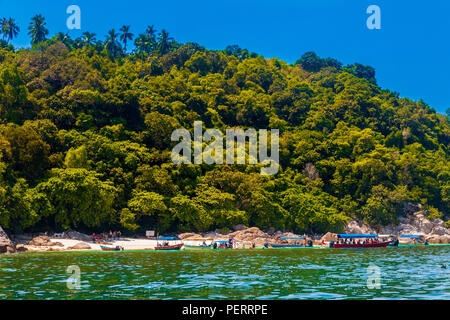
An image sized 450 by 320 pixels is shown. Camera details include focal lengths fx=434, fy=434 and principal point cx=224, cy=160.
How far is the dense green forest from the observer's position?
174 feet

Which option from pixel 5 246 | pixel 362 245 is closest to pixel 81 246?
pixel 5 246

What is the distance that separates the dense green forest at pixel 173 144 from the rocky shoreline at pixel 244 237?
5.87 feet

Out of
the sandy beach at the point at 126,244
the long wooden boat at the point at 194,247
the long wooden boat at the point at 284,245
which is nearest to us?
the sandy beach at the point at 126,244

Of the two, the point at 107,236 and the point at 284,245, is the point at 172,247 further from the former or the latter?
the point at 284,245

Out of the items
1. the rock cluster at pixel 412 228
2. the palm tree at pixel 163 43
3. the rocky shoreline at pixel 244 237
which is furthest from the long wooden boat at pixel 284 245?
the palm tree at pixel 163 43

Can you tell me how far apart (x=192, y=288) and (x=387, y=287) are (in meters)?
9.49

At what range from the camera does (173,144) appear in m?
69.2

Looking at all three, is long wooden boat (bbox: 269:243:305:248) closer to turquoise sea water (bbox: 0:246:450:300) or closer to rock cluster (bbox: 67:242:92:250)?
rock cluster (bbox: 67:242:92:250)

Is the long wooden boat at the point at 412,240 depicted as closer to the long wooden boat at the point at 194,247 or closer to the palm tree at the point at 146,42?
the long wooden boat at the point at 194,247

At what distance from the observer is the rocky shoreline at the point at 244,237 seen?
4553 cm

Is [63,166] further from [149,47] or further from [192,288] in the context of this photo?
[149,47]

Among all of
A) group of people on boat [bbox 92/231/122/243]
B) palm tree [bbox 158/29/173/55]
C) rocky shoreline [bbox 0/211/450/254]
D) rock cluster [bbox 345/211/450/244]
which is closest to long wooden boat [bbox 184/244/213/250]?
rocky shoreline [bbox 0/211/450/254]

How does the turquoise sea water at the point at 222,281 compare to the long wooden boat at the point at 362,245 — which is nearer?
the turquoise sea water at the point at 222,281
